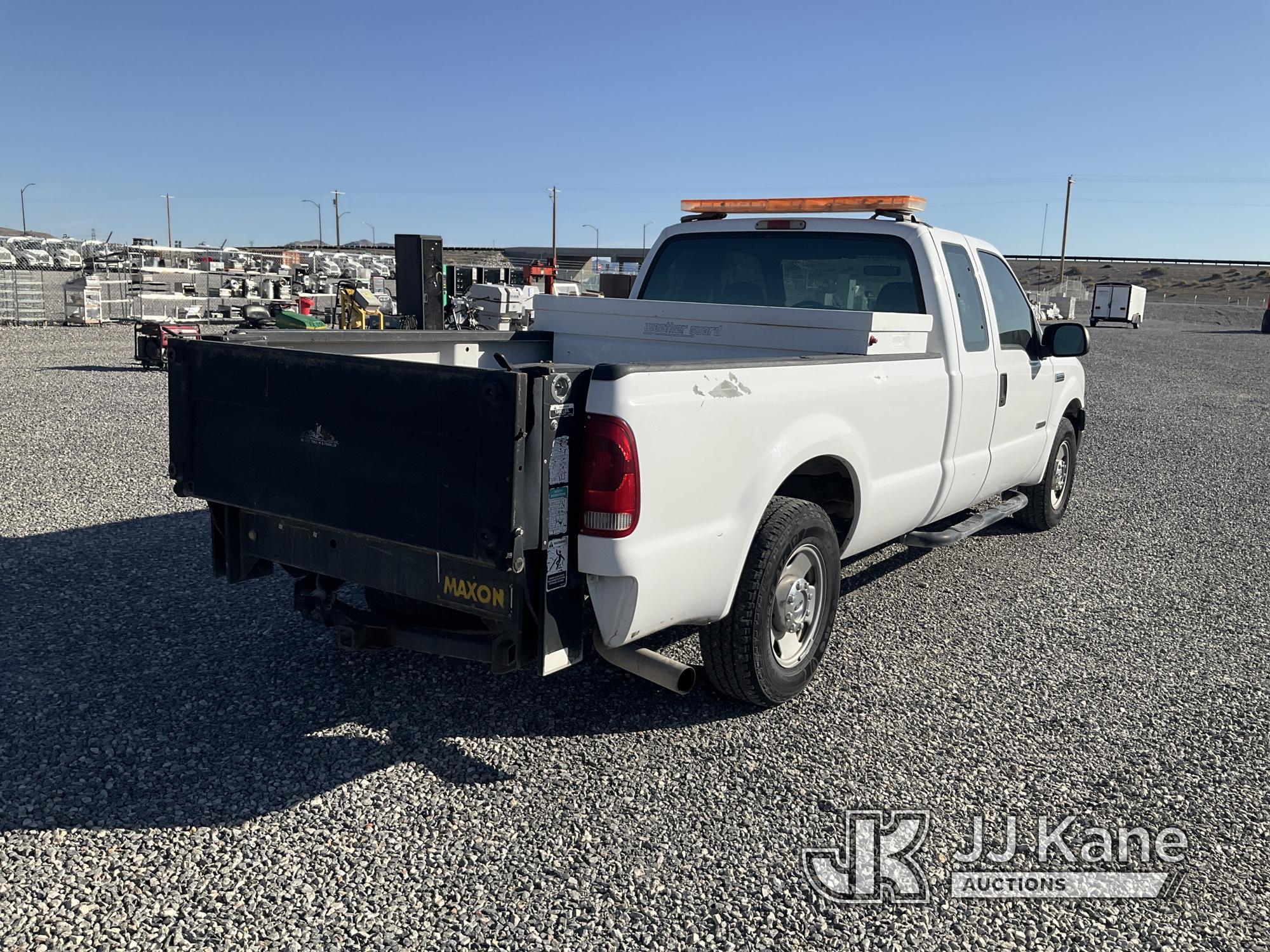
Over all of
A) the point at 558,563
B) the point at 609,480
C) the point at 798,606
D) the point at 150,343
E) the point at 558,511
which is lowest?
the point at 798,606

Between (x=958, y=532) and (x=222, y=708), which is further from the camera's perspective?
(x=958, y=532)

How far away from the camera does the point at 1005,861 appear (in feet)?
10.8

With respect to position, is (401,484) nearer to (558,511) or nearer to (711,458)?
(558,511)

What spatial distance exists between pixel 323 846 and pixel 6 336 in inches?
909

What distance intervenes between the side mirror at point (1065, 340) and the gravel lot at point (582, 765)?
1415 mm

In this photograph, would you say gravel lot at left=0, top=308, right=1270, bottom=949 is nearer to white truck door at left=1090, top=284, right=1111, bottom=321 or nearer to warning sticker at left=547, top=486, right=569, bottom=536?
warning sticker at left=547, top=486, right=569, bottom=536

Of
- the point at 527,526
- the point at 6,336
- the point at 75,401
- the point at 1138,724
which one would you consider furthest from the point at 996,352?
the point at 6,336

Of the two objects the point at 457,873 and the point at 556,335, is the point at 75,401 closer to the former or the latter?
→ the point at 556,335

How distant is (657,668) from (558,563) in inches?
26.0

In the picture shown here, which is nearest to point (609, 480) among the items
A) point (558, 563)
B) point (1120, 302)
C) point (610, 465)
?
point (610, 465)

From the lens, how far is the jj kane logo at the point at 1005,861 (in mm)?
3145

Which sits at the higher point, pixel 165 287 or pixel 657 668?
pixel 165 287

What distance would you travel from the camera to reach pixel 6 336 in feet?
72.4

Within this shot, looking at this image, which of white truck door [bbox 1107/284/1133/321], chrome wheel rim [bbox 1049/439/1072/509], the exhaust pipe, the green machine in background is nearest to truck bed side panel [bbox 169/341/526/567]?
the exhaust pipe
